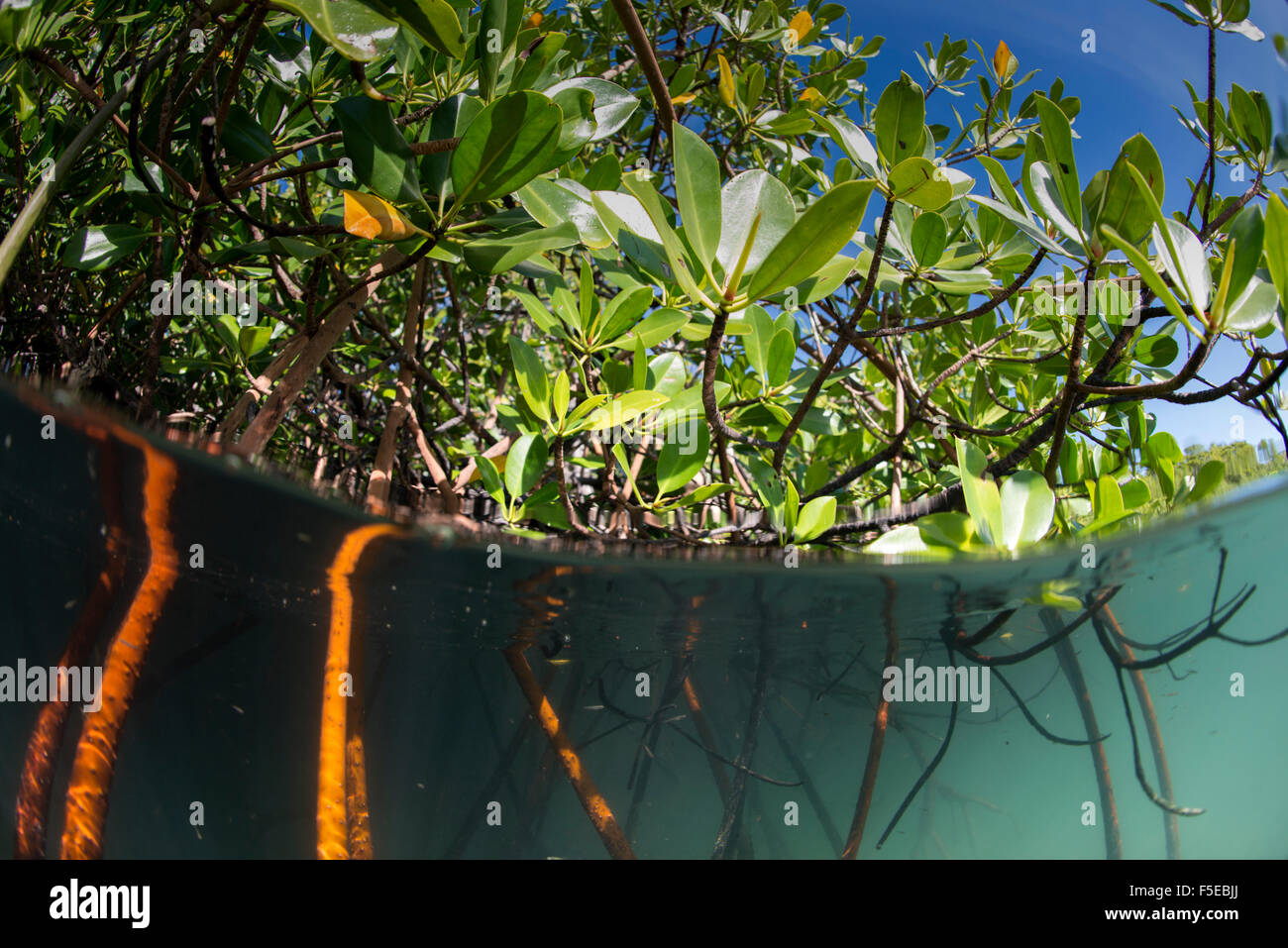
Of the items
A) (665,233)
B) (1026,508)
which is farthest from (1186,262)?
(665,233)

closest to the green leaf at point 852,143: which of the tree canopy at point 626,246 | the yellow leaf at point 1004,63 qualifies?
the tree canopy at point 626,246

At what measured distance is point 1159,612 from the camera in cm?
24

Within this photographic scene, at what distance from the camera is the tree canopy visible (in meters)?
0.33

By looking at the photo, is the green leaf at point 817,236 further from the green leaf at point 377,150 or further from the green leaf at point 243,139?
the green leaf at point 243,139

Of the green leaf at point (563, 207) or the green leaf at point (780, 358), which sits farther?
the green leaf at point (780, 358)

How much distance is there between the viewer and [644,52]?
1.64ft

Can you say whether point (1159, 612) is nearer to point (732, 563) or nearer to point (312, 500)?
point (732, 563)

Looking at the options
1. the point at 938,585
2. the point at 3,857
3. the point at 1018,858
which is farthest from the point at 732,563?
the point at 3,857

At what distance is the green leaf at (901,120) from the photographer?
1.32ft

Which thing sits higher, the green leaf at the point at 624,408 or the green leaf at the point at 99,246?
the green leaf at the point at 99,246

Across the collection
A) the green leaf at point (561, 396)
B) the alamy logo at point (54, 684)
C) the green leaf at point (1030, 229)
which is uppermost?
the green leaf at point (1030, 229)
